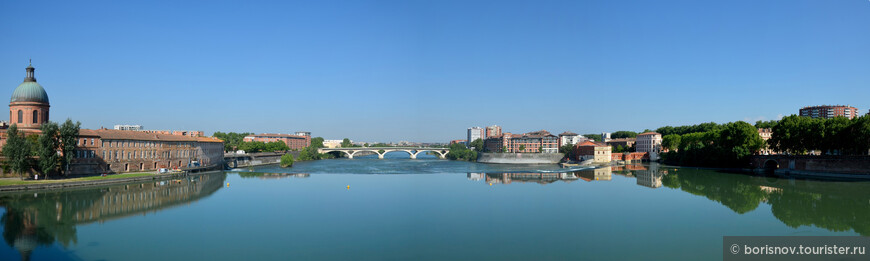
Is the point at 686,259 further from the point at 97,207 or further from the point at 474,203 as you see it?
the point at 97,207

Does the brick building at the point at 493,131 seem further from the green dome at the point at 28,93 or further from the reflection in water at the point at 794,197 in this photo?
the green dome at the point at 28,93

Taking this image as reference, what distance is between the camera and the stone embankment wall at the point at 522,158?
259 feet

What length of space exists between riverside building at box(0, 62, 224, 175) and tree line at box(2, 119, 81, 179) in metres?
1.76

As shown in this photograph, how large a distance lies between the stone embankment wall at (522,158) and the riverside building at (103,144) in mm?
47177

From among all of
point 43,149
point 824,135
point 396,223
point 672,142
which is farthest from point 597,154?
point 43,149

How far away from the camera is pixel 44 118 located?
36938 millimetres

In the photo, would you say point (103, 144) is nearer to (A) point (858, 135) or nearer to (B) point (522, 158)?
(B) point (522, 158)

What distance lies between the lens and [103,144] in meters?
38.9

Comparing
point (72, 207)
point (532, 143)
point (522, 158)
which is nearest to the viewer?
point (72, 207)

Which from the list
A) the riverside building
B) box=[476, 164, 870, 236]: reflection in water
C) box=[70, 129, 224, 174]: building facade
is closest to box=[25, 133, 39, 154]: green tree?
the riverside building

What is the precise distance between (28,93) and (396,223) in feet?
110

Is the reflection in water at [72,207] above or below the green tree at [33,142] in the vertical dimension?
below

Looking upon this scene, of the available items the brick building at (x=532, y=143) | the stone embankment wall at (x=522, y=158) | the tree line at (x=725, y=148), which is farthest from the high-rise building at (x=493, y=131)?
the tree line at (x=725, y=148)

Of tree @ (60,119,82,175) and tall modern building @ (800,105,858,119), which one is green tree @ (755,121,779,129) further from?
tree @ (60,119,82,175)
